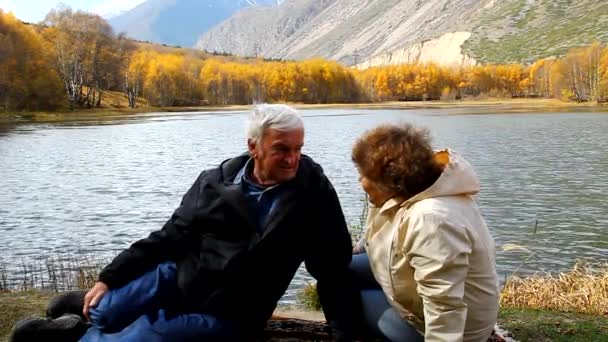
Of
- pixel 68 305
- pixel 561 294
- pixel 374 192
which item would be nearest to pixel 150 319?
pixel 68 305

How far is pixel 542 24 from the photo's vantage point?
185 m

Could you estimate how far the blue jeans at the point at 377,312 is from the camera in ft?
11.5

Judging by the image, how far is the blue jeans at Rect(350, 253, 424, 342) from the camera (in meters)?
3.50

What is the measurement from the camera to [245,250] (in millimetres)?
3471

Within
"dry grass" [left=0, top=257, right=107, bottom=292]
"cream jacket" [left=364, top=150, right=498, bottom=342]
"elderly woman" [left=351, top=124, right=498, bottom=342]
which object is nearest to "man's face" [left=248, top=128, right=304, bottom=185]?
"elderly woman" [left=351, top=124, right=498, bottom=342]

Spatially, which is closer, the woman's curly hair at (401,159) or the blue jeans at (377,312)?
the woman's curly hair at (401,159)

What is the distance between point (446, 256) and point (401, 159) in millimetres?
471

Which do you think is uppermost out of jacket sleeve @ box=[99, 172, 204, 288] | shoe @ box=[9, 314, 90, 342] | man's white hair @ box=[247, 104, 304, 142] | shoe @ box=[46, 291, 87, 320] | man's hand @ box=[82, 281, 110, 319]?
man's white hair @ box=[247, 104, 304, 142]

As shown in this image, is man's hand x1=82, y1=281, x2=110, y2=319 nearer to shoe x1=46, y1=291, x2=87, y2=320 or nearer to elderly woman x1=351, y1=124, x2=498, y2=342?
shoe x1=46, y1=291, x2=87, y2=320

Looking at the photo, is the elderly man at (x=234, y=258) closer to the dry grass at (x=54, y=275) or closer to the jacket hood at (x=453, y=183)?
the jacket hood at (x=453, y=183)

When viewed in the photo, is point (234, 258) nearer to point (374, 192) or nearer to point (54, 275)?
point (374, 192)

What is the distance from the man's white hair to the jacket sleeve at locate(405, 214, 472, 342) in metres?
0.83

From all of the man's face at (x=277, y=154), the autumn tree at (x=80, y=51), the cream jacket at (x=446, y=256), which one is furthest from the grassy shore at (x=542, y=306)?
the autumn tree at (x=80, y=51)

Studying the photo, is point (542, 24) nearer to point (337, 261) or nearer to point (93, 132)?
point (93, 132)
